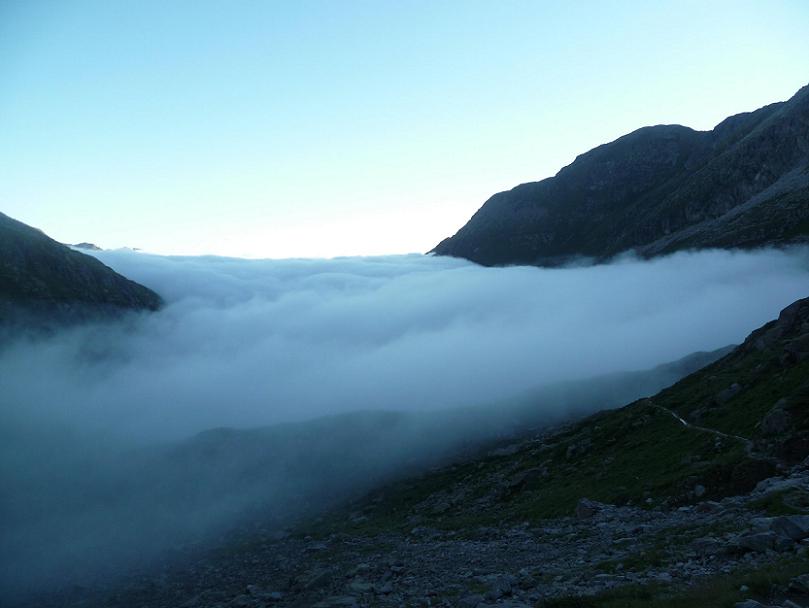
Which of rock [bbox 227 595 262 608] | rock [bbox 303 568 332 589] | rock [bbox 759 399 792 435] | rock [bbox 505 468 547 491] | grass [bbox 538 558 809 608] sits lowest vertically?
rock [bbox 505 468 547 491]

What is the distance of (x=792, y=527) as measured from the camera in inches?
923

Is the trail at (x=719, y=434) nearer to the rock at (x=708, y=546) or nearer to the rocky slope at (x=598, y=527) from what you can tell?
the rocky slope at (x=598, y=527)

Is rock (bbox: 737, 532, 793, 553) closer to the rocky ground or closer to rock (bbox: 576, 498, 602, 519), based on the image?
the rocky ground

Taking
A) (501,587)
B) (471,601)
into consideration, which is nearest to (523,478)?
(501,587)

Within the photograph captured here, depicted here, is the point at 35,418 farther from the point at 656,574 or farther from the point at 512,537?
the point at 656,574

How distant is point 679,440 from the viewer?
2330 inches

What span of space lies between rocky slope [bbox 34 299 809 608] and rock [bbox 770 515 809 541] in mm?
80

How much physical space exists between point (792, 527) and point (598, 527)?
64.4 ft

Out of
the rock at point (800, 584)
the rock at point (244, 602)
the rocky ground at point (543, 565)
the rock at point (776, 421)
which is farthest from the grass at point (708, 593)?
the rock at point (776, 421)

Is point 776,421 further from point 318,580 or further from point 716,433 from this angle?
point 318,580

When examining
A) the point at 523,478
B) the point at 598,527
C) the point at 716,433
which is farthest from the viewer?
the point at 523,478

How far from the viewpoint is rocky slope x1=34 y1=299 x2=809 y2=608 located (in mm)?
23938

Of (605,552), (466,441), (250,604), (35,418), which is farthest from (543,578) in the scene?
(35,418)

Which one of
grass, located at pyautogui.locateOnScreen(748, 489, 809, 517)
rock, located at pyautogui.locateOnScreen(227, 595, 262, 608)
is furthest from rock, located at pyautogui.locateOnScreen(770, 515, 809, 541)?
rock, located at pyautogui.locateOnScreen(227, 595, 262, 608)
